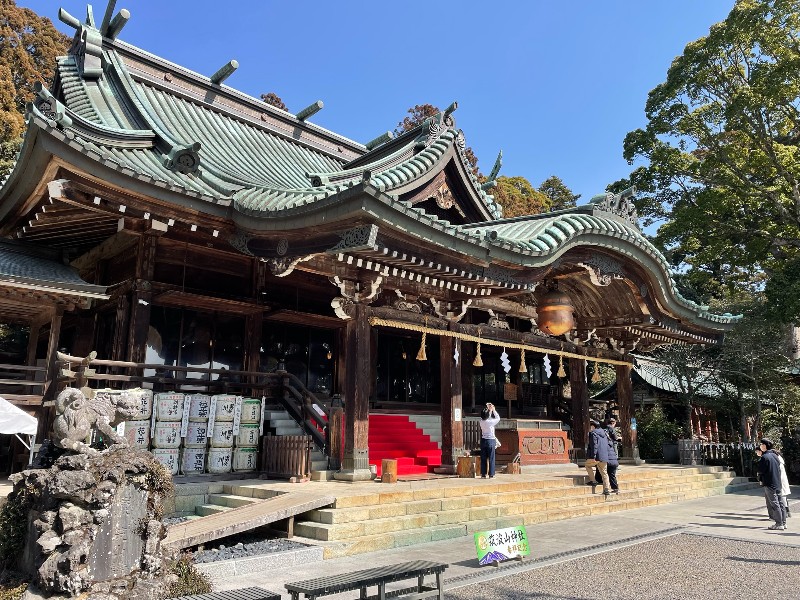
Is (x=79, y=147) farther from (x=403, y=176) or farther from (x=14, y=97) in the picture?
(x=14, y=97)

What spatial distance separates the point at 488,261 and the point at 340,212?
3633 millimetres

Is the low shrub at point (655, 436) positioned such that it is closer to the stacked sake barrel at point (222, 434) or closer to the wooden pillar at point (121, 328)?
the stacked sake barrel at point (222, 434)

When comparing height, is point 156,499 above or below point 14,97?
below

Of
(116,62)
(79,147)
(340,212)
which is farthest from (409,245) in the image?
(116,62)

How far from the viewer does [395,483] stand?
429 inches

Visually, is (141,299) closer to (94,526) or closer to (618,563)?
(94,526)

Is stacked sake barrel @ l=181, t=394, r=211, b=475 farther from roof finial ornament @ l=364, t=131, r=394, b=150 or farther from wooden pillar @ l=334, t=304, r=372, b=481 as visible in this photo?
roof finial ornament @ l=364, t=131, r=394, b=150

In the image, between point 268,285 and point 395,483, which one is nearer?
point 395,483

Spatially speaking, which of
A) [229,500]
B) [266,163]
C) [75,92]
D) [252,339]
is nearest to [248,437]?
[229,500]

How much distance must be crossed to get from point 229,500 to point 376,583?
5.13m

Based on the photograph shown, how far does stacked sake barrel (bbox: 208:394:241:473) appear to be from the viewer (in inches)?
425

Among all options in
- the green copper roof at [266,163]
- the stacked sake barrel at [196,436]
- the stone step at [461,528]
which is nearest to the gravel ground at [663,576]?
the stone step at [461,528]

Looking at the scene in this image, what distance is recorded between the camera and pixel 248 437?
11219mm

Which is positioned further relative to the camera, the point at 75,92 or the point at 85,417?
the point at 75,92
